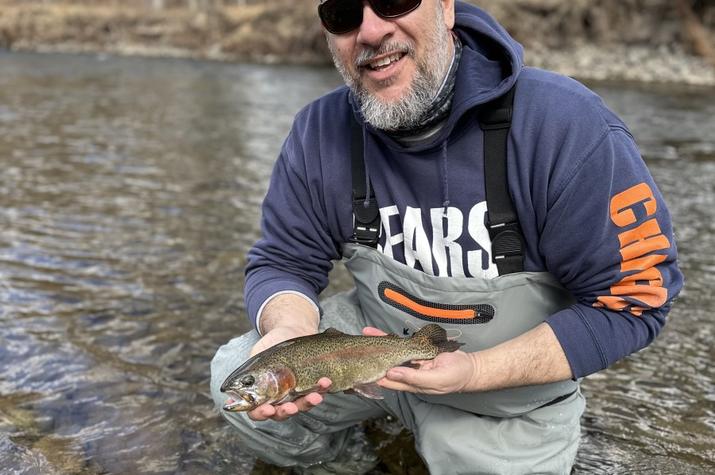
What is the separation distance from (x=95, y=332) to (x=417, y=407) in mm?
2864

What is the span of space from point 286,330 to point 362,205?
2.26 ft

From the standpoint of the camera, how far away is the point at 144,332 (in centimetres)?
533

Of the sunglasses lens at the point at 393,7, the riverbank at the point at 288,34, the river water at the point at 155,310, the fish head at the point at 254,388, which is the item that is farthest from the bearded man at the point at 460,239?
the riverbank at the point at 288,34

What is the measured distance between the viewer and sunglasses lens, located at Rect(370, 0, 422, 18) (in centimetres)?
312

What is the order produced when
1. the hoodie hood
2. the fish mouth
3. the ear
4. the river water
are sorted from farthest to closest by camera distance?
the river water → the ear → the hoodie hood → the fish mouth

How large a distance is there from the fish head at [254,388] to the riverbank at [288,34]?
101ft

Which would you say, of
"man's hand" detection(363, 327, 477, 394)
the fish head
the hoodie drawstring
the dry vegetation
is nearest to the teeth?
the hoodie drawstring

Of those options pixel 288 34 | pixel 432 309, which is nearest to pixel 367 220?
pixel 432 309

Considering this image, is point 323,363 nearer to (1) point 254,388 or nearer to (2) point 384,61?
(1) point 254,388

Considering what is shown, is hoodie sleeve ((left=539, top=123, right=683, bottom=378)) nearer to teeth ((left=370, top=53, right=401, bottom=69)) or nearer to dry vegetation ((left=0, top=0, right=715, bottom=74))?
teeth ((left=370, top=53, right=401, bottom=69))

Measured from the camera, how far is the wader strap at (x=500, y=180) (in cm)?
306

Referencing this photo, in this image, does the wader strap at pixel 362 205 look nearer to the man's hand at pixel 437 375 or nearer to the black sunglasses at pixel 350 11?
the black sunglasses at pixel 350 11

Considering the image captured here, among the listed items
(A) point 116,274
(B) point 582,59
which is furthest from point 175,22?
(A) point 116,274

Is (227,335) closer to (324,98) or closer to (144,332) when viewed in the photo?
(144,332)
